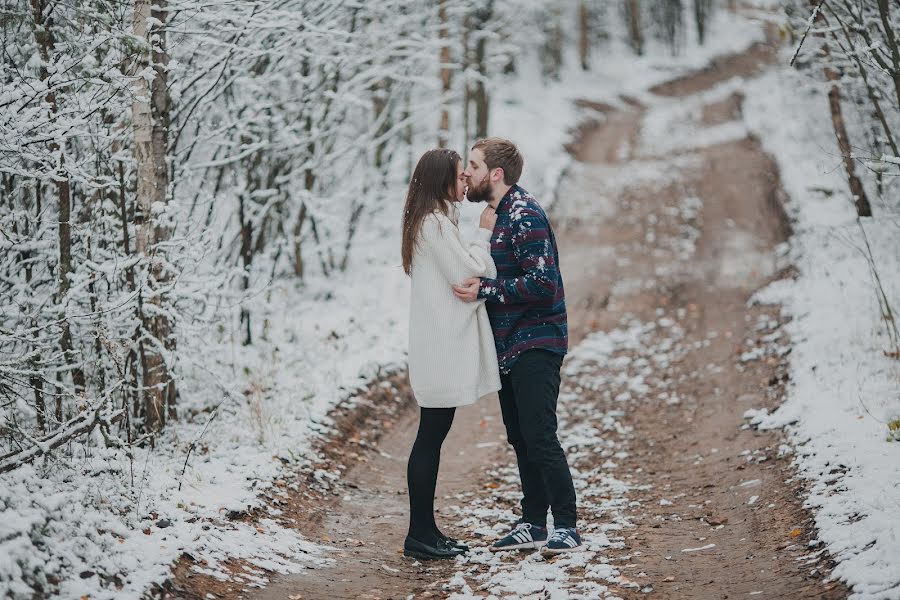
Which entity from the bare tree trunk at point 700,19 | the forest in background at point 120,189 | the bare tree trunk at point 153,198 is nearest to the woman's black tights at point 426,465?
the forest in background at point 120,189

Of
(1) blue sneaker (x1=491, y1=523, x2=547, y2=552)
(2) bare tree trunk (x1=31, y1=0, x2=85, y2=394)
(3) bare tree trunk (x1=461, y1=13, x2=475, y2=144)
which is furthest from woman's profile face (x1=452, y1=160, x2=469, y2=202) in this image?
(3) bare tree trunk (x1=461, y1=13, x2=475, y2=144)

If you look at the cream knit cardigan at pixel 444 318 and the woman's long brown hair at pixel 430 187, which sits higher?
the woman's long brown hair at pixel 430 187

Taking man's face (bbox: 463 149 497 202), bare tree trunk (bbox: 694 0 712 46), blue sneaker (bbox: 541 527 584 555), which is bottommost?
blue sneaker (bbox: 541 527 584 555)

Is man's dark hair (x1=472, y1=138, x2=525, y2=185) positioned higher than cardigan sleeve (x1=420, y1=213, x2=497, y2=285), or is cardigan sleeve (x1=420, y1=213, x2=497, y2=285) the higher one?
man's dark hair (x1=472, y1=138, x2=525, y2=185)

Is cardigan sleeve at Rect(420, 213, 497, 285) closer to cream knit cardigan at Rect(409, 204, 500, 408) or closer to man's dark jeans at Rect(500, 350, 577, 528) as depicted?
cream knit cardigan at Rect(409, 204, 500, 408)

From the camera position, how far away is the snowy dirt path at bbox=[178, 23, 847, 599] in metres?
4.18

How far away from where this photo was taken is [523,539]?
4668 mm

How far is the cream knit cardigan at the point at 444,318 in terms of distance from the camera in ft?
14.4

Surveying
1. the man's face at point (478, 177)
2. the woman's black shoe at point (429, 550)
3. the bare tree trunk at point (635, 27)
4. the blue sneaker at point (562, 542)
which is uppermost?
the bare tree trunk at point (635, 27)

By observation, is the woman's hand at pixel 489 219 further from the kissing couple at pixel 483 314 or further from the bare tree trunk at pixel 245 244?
the bare tree trunk at pixel 245 244

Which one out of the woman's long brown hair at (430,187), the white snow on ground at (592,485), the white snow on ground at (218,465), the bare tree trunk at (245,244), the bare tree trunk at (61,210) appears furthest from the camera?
the bare tree trunk at (245,244)

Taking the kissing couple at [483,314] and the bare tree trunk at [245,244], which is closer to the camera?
the kissing couple at [483,314]

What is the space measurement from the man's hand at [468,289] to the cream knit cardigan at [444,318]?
33mm

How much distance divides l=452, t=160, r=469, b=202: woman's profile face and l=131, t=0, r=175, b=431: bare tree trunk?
7.74 ft
